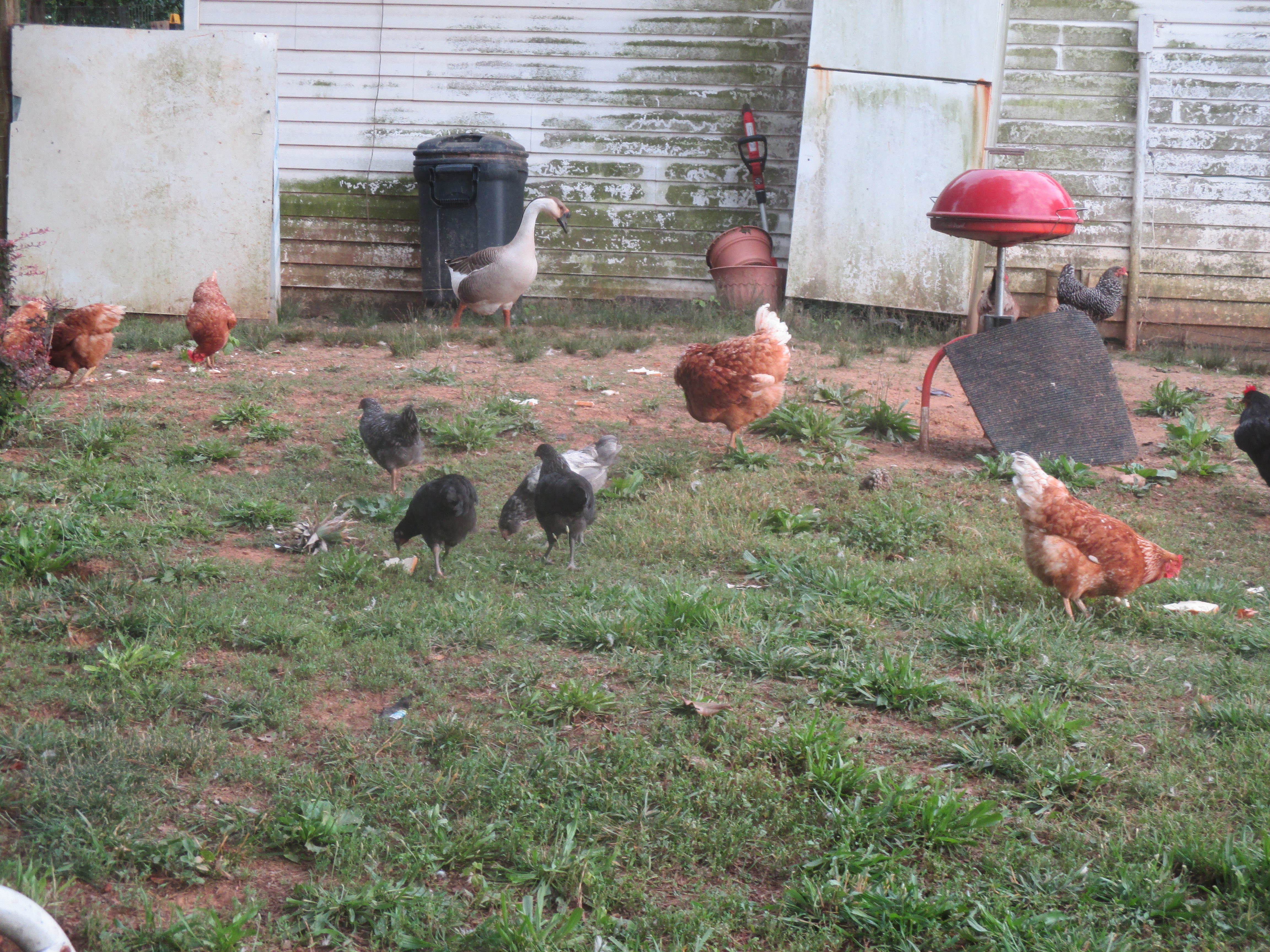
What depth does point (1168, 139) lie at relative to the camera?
1039 cm

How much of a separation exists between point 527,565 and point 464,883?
2.29m

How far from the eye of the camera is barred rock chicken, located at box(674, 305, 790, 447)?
651 centimetres

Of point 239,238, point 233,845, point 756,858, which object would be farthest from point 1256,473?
point 239,238

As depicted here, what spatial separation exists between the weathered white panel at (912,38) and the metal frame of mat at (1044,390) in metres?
3.96

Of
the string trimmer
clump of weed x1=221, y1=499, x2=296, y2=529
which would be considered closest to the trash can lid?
the string trimmer

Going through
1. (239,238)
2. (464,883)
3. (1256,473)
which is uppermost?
(239,238)

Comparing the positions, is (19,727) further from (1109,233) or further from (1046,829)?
(1109,233)

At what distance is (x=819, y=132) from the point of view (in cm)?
996

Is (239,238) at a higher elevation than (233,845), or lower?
higher

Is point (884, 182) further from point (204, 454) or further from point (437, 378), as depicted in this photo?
point (204, 454)

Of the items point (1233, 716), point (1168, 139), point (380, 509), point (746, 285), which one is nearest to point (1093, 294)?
point (1168, 139)

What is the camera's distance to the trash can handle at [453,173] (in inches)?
396

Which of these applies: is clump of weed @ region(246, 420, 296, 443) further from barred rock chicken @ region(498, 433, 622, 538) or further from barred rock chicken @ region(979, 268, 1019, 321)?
barred rock chicken @ region(979, 268, 1019, 321)

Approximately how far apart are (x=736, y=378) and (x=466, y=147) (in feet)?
16.4
